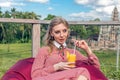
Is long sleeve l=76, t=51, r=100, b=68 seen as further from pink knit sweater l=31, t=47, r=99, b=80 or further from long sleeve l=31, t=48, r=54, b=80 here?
long sleeve l=31, t=48, r=54, b=80

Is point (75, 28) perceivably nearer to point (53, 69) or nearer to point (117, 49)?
point (117, 49)

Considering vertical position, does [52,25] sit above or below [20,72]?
above

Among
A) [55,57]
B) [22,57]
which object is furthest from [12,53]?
[55,57]

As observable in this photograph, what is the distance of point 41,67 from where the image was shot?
3098mm

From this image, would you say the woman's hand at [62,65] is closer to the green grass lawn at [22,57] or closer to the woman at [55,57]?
the woman at [55,57]

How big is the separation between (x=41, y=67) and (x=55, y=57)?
0.20 metres

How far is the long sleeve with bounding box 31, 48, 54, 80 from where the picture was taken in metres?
3.05

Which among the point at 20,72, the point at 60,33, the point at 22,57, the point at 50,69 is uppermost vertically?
the point at 60,33

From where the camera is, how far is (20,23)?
480 centimetres

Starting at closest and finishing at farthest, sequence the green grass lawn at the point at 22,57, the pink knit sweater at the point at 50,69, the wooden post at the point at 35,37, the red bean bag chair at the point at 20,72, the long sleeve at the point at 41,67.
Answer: the pink knit sweater at the point at 50,69 < the long sleeve at the point at 41,67 < the red bean bag chair at the point at 20,72 < the wooden post at the point at 35,37 < the green grass lawn at the point at 22,57

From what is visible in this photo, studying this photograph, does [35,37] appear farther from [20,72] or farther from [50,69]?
[50,69]

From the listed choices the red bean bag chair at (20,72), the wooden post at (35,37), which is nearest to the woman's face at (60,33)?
the red bean bag chair at (20,72)

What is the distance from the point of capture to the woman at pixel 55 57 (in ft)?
9.66

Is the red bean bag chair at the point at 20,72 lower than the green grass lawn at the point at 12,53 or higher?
higher
